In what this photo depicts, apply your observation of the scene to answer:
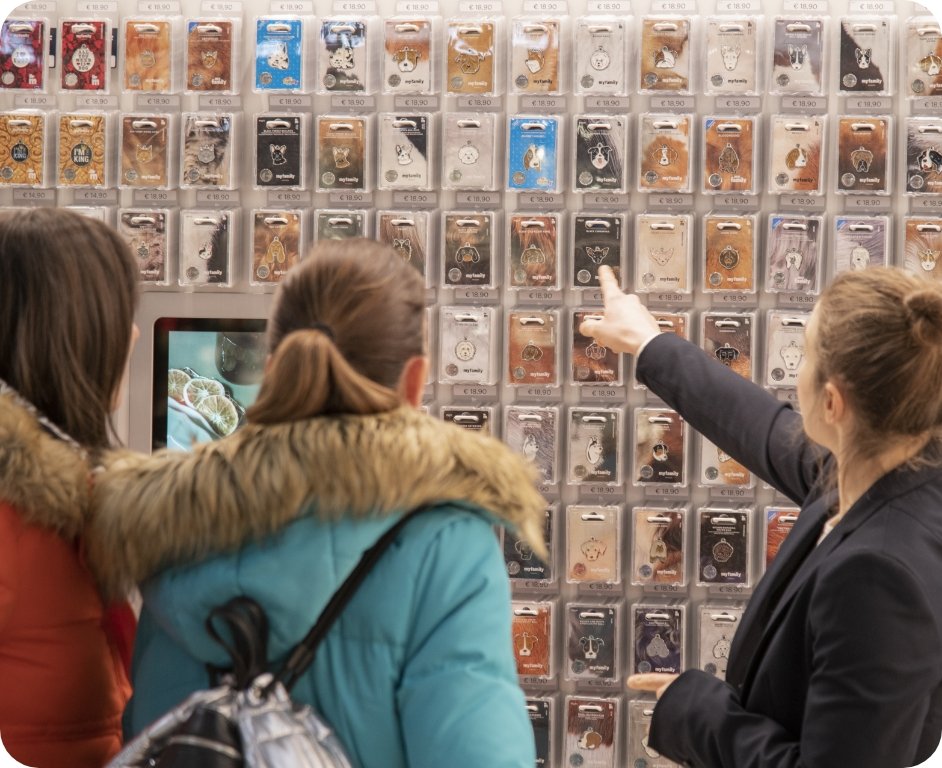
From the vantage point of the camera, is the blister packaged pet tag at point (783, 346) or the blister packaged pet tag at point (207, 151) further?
the blister packaged pet tag at point (207, 151)

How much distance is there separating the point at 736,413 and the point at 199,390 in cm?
176

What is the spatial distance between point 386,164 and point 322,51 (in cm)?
38

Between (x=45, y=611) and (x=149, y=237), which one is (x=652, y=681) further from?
(x=149, y=237)

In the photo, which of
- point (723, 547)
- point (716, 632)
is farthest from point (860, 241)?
point (716, 632)

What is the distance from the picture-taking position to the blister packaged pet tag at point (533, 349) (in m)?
3.33

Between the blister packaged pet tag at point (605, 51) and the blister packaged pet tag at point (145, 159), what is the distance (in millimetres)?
1238

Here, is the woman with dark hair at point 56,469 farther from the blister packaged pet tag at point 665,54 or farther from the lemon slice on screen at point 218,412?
the blister packaged pet tag at point 665,54

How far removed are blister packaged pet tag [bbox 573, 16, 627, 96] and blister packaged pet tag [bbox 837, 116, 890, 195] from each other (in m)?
0.65

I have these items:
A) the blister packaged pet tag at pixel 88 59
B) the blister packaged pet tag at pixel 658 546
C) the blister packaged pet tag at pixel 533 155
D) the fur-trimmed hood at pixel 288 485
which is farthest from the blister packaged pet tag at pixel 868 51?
the fur-trimmed hood at pixel 288 485

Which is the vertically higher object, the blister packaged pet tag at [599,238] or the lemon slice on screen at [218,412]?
the blister packaged pet tag at [599,238]

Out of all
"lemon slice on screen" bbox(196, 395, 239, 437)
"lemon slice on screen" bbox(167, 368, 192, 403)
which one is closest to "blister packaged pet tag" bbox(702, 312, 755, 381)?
"lemon slice on screen" bbox(196, 395, 239, 437)

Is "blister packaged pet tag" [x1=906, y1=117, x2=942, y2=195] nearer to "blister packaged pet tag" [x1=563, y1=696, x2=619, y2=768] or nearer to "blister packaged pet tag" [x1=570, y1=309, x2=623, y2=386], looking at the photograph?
"blister packaged pet tag" [x1=570, y1=309, x2=623, y2=386]

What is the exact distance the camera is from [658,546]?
3.34m

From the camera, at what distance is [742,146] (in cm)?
330
